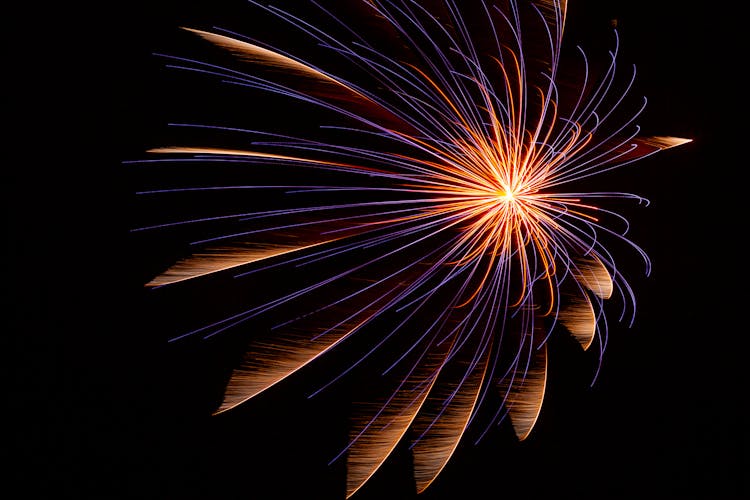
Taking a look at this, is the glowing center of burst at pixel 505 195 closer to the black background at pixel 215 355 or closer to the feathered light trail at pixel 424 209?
the feathered light trail at pixel 424 209

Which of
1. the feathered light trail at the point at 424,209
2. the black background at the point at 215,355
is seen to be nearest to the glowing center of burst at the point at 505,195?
the feathered light trail at the point at 424,209

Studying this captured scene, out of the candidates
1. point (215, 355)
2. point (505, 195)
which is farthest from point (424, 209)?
point (215, 355)

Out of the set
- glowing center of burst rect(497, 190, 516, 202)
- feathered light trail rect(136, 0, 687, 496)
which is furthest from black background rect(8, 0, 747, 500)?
glowing center of burst rect(497, 190, 516, 202)

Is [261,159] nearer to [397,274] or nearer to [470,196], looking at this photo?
[397,274]

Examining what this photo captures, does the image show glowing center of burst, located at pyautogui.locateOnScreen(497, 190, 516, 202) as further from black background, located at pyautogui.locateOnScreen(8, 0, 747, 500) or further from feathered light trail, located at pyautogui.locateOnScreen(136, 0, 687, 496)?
black background, located at pyautogui.locateOnScreen(8, 0, 747, 500)

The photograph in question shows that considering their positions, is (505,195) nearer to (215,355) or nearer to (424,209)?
(424,209)

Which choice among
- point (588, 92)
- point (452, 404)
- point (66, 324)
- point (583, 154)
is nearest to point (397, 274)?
point (452, 404)
